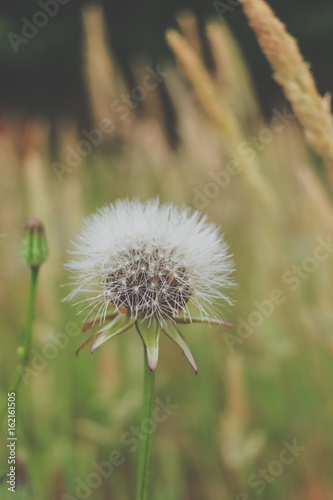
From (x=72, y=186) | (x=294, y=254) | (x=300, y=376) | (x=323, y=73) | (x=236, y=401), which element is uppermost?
(x=323, y=73)

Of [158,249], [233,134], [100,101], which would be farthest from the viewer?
[100,101]

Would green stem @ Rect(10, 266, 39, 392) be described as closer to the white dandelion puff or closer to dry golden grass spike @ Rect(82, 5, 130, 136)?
the white dandelion puff

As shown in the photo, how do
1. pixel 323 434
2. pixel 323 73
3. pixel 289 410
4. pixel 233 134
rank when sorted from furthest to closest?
pixel 323 73 < pixel 289 410 < pixel 323 434 < pixel 233 134

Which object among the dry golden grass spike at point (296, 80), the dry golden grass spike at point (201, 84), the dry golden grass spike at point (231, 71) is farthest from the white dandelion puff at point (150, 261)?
the dry golden grass spike at point (231, 71)

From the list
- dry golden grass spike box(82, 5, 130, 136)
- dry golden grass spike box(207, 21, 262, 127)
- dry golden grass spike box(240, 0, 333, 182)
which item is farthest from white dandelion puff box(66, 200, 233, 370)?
dry golden grass spike box(82, 5, 130, 136)

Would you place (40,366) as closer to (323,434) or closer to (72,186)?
(72,186)

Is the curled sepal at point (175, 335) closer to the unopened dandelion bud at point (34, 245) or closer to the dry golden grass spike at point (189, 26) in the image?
the unopened dandelion bud at point (34, 245)

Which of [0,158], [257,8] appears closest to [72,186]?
[0,158]
